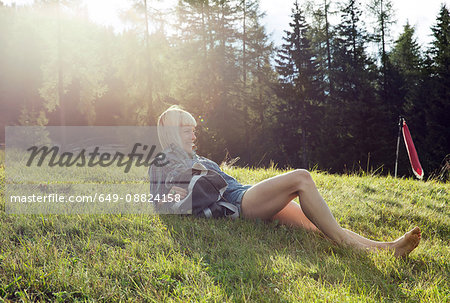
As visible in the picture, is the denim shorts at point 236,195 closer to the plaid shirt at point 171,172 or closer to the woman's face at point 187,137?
the plaid shirt at point 171,172

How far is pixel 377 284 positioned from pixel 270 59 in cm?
2390

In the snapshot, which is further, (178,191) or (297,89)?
(297,89)

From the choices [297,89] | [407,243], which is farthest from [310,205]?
[297,89]

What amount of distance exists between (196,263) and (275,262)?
0.54 meters

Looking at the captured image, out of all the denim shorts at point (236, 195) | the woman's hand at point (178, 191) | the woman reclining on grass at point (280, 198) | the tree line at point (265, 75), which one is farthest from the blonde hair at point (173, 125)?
the tree line at point (265, 75)

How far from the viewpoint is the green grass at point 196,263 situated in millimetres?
1842

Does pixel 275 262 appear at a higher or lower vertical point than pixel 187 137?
lower

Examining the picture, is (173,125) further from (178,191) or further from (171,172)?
(178,191)

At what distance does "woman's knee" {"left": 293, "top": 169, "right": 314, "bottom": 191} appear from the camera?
2.69 meters

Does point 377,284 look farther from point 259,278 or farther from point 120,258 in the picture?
point 120,258

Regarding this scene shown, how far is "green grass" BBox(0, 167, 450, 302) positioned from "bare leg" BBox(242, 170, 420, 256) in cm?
11

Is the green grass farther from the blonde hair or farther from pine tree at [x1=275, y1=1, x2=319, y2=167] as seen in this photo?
pine tree at [x1=275, y1=1, x2=319, y2=167]

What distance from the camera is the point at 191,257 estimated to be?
2.35 metres

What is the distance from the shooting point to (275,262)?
2266 mm
